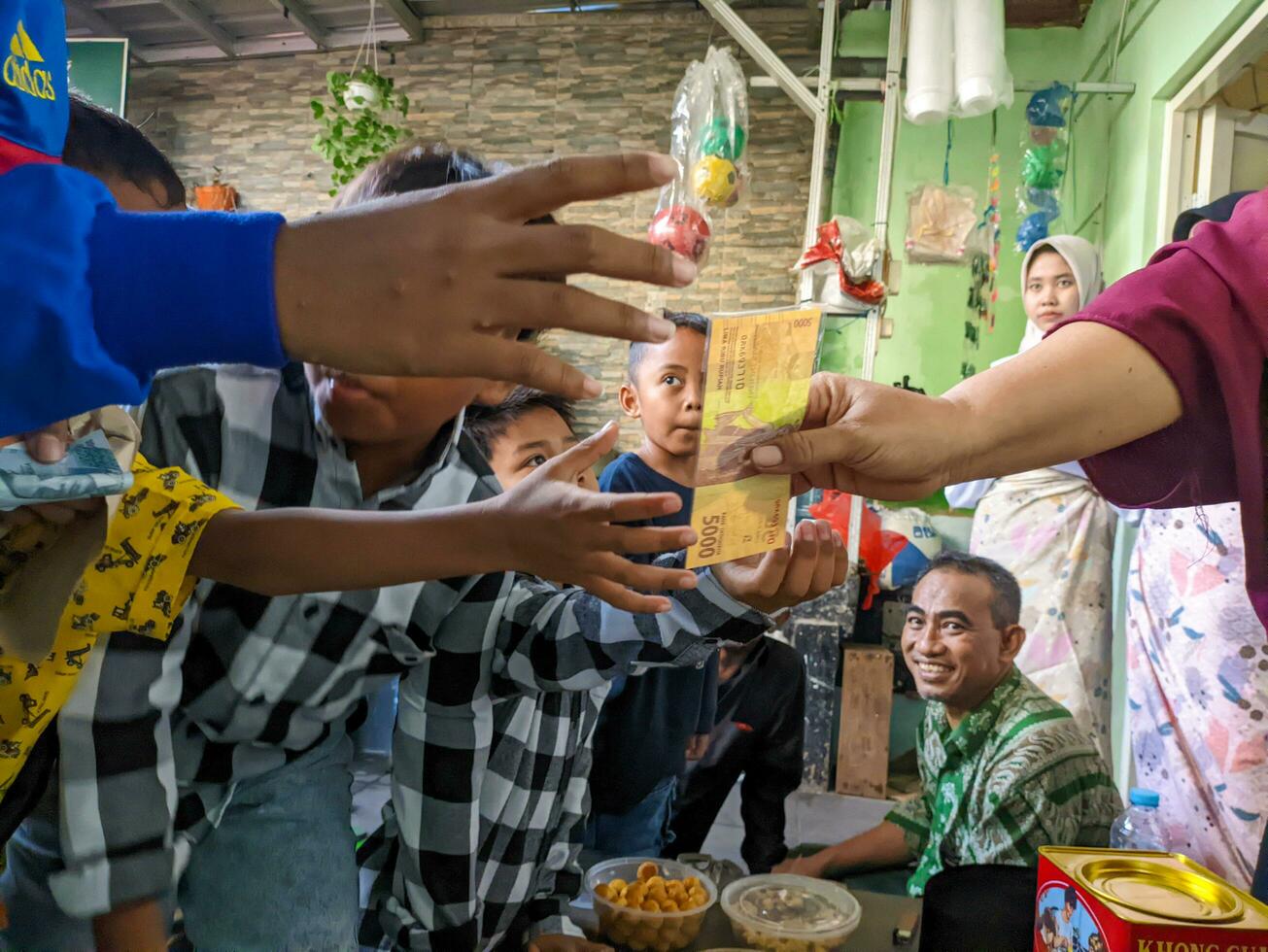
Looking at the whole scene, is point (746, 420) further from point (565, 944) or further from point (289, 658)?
point (565, 944)

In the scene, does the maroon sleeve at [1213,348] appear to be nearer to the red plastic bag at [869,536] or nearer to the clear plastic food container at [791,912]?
the clear plastic food container at [791,912]

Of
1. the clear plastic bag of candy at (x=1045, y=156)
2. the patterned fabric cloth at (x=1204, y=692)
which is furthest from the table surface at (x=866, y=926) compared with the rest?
the clear plastic bag of candy at (x=1045, y=156)

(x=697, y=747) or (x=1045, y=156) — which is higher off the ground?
(x=1045, y=156)

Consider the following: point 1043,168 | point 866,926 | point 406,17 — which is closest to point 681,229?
point 1043,168

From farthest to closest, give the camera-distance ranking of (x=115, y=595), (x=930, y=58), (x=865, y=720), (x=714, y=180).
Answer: (x=865, y=720), (x=930, y=58), (x=714, y=180), (x=115, y=595)

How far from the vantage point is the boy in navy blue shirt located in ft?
6.89

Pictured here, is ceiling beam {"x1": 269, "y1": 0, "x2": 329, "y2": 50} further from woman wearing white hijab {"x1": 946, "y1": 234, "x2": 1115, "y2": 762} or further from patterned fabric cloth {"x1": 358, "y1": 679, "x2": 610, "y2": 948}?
patterned fabric cloth {"x1": 358, "y1": 679, "x2": 610, "y2": 948}

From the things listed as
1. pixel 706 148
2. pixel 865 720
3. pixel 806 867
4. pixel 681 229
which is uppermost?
pixel 706 148

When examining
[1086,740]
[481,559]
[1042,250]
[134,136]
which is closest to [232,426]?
[481,559]

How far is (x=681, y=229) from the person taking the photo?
2.81 metres

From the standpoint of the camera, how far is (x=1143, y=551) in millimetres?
2373

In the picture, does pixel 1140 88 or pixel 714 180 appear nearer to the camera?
pixel 714 180

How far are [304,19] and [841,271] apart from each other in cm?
423

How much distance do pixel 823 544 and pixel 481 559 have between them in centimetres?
35
